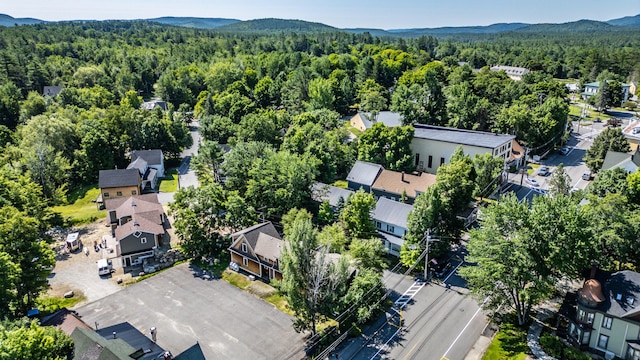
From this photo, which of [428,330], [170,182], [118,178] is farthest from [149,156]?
[428,330]

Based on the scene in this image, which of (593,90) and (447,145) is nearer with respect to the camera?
(447,145)

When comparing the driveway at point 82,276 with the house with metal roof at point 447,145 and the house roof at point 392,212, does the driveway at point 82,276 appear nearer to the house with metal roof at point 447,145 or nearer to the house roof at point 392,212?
the house roof at point 392,212

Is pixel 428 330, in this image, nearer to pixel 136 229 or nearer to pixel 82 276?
pixel 136 229

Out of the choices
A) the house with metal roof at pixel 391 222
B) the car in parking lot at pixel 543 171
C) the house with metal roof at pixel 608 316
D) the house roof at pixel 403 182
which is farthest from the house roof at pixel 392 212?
the car in parking lot at pixel 543 171

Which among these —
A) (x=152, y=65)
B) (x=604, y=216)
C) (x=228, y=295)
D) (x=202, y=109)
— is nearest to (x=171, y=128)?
(x=202, y=109)

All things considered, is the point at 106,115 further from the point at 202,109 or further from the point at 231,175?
the point at 231,175

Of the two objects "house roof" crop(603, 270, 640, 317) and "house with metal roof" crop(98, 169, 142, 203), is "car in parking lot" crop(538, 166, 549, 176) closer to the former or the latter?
"house roof" crop(603, 270, 640, 317)

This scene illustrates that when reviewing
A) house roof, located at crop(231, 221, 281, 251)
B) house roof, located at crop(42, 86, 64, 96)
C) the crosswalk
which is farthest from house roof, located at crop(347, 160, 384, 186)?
house roof, located at crop(42, 86, 64, 96)
